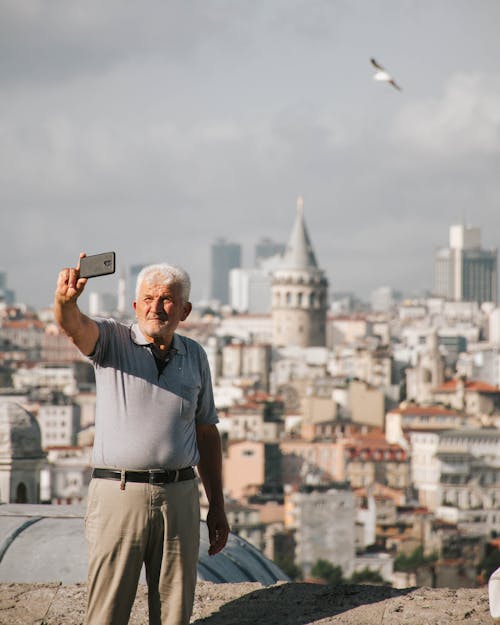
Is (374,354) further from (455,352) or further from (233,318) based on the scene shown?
(233,318)

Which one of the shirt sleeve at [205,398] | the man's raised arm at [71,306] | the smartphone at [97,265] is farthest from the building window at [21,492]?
the smartphone at [97,265]

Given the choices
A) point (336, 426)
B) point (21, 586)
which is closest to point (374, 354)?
point (336, 426)

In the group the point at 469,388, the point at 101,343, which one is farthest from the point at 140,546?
the point at 469,388

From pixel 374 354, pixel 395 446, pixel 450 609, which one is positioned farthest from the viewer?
pixel 374 354

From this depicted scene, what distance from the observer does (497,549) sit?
2169 inches

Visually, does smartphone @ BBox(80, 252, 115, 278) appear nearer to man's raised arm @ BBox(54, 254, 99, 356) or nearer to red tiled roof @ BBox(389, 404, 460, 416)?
man's raised arm @ BBox(54, 254, 99, 356)

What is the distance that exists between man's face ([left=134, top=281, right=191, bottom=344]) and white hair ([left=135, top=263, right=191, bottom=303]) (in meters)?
0.01

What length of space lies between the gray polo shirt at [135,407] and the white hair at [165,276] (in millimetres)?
173

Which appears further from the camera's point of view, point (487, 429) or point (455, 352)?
point (455, 352)

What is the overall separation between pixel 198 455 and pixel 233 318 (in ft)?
503

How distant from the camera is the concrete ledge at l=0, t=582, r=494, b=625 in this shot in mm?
6020

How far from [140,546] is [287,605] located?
43.9 inches

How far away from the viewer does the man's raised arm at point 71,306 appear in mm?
5105

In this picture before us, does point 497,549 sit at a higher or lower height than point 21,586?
lower
